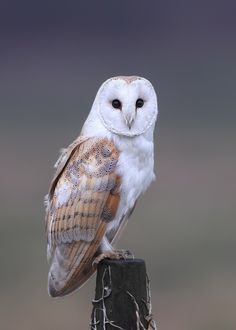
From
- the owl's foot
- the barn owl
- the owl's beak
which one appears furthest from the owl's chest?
the owl's foot

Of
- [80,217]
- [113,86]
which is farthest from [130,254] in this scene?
[113,86]

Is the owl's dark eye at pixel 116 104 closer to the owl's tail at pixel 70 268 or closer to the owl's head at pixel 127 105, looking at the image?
the owl's head at pixel 127 105

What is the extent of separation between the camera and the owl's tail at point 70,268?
227 cm

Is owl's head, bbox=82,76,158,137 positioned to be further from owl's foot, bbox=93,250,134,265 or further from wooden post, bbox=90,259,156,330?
wooden post, bbox=90,259,156,330

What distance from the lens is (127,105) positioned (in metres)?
2.29

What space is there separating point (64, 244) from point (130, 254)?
25cm

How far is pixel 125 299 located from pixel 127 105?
694 millimetres

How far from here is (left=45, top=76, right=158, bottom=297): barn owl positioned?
7.52 feet

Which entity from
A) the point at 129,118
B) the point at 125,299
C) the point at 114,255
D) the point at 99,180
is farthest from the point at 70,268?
the point at 129,118

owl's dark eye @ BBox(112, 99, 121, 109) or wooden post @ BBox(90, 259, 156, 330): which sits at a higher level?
owl's dark eye @ BBox(112, 99, 121, 109)

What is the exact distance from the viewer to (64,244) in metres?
2.32

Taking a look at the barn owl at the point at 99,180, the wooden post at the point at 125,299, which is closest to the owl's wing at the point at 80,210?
the barn owl at the point at 99,180

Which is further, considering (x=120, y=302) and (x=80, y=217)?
(x=80, y=217)

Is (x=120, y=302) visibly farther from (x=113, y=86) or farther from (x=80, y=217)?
(x=113, y=86)
